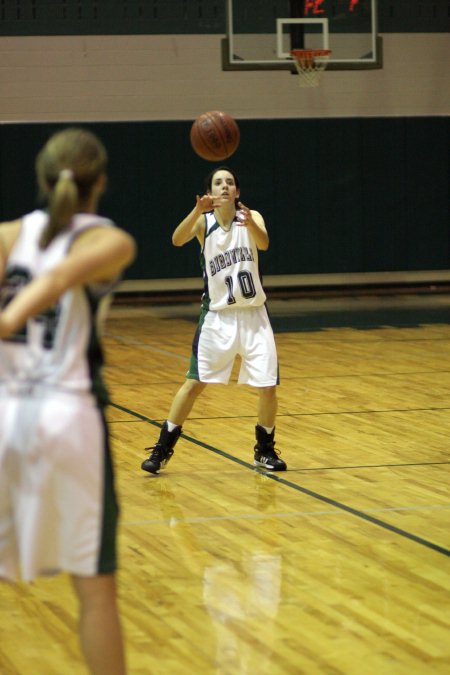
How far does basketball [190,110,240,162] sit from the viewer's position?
7648 millimetres

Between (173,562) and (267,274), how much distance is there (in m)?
12.8

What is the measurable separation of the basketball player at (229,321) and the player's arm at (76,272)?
3776mm

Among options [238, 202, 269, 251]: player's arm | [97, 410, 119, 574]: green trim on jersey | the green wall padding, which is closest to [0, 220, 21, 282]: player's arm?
[97, 410, 119, 574]: green trim on jersey

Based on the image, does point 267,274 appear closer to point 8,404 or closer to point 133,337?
point 133,337

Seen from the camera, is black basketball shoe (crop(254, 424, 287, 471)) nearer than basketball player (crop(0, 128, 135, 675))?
No

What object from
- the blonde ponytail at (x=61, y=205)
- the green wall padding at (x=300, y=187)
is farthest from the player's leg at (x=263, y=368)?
the green wall padding at (x=300, y=187)

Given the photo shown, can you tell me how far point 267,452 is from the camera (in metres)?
6.83

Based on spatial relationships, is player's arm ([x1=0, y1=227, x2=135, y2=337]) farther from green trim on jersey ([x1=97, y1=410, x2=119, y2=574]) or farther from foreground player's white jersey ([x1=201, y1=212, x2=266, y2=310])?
foreground player's white jersey ([x1=201, y1=212, x2=266, y2=310])

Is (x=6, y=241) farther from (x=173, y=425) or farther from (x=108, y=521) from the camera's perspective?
(x=173, y=425)

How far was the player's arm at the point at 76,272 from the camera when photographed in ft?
8.71

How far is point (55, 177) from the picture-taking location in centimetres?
287

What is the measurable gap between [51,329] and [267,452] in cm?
412

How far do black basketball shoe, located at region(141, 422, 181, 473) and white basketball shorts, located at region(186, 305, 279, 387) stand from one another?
33 cm

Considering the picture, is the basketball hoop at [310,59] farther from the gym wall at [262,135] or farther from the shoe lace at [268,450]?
the shoe lace at [268,450]
